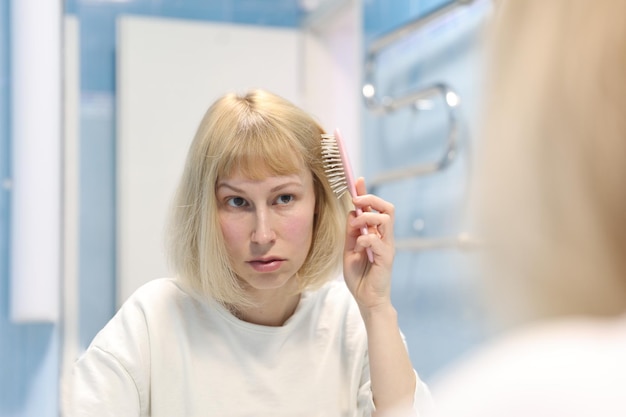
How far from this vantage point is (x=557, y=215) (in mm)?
259

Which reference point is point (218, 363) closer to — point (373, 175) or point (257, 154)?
point (257, 154)

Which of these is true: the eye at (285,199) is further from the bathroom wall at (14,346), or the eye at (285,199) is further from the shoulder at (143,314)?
the bathroom wall at (14,346)

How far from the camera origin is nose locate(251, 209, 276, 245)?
77cm

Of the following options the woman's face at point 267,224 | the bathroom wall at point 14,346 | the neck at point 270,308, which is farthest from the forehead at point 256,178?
the bathroom wall at point 14,346

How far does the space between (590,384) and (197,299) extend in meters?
0.60

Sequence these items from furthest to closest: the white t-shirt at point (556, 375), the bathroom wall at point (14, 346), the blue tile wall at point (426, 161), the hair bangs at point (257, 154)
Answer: the blue tile wall at point (426, 161)
the bathroom wall at point (14, 346)
the hair bangs at point (257, 154)
the white t-shirt at point (556, 375)

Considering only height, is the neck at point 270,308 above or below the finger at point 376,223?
Answer: below

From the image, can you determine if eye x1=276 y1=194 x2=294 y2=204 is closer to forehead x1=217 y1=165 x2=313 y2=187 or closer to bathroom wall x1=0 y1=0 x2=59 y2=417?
forehead x1=217 y1=165 x2=313 y2=187

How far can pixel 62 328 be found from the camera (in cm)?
106

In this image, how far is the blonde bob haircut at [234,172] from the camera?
0.76 meters

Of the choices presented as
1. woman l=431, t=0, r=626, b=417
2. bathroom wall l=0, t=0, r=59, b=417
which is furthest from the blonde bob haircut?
woman l=431, t=0, r=626, b=417

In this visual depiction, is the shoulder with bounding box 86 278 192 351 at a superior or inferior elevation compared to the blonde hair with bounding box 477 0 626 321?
inferior

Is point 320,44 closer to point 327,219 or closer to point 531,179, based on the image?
point 327,219

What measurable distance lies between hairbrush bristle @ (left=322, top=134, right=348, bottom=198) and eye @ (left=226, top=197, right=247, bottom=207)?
0.09 meters
